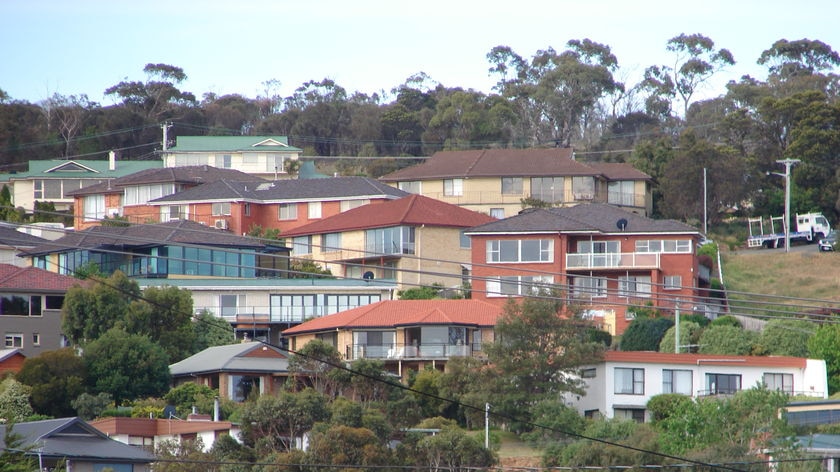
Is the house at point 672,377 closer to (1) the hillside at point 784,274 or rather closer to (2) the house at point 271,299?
(1) the hillside at point 784,274

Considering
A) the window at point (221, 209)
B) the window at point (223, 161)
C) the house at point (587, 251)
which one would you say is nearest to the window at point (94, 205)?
the window at point (221, 209)

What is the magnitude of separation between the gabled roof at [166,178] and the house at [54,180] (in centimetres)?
453

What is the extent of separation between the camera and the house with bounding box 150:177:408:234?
292 feet

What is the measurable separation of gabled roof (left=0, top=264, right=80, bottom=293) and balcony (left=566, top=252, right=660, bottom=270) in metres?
23.7

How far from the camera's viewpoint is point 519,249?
71875mm

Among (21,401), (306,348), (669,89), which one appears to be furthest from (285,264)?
(669,89)

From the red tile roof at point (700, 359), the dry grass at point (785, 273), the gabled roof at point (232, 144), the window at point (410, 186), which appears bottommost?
the red tile roof at point (700, 359)

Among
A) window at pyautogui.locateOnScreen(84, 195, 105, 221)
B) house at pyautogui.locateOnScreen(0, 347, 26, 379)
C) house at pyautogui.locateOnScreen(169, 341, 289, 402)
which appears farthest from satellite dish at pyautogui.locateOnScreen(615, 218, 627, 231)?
window at pyautogui.locateOnScreen(84, 195, 105, 221)

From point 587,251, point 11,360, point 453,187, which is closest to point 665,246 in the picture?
point 587,251

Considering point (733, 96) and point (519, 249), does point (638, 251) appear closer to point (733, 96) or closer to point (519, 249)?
point (519, 249)

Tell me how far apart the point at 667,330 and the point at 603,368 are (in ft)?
22.2

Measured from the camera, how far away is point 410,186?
97.1 meters

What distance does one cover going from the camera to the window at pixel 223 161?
111 meters

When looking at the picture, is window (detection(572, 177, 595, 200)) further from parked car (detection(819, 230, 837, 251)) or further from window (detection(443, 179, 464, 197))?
parked car (detection(819, 230, 837, 251))
